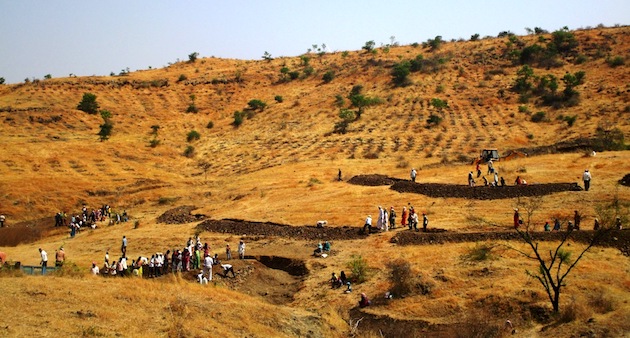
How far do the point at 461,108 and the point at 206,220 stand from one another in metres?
38.3

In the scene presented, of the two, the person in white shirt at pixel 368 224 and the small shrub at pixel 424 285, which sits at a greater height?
the person in white shirt at pixel 368 224

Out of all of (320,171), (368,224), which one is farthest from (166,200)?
(368,224)

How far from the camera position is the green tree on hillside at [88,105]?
66.4 m

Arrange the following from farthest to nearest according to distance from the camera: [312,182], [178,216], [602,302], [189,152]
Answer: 1. [189,152]
2. [312,182]
3. [178,216]
4. [602,302]

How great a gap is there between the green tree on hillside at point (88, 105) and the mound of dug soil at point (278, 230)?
38.8 metres

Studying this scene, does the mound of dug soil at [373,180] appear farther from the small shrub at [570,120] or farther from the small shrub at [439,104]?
the small shrub at [439,104]

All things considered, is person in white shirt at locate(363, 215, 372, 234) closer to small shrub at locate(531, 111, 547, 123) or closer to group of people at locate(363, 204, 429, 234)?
group of people at locate(363, 204, 429, 234)

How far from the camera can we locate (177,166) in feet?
178

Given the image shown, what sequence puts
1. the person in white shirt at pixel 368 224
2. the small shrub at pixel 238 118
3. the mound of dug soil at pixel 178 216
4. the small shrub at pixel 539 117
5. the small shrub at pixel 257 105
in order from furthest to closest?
the small shrub at pixel 257 105
the small shrub at pixel 238 118
the small shrub at pixel 539 117
the mound of dug soil at pixel 178 216
the person in white shirt at pixel 368 224

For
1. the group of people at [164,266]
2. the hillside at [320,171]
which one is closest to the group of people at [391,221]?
the hillside at [320,171]

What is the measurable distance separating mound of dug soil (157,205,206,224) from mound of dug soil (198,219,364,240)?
2481 mm

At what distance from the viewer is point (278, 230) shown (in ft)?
103

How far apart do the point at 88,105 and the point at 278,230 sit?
1738 inches

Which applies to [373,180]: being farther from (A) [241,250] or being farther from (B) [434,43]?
(B) [434,43]
